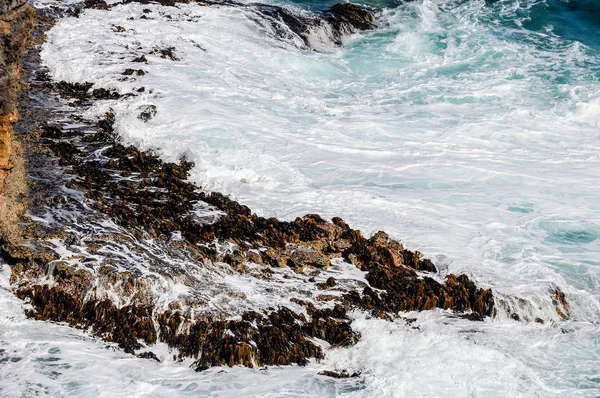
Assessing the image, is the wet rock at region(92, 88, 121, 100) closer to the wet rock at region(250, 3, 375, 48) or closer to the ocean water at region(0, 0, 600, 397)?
A: the ocean water at region(0, 0, 600, 397)

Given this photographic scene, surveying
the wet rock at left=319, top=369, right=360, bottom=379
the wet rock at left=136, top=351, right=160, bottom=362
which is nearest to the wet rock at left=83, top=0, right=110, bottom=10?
the wet rock at left=136, top=351, right=160, bottom=362

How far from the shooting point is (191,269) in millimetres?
7652

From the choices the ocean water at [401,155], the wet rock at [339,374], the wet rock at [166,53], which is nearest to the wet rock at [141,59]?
the ocean water at [401,155]

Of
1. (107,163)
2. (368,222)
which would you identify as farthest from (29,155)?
(368,222)

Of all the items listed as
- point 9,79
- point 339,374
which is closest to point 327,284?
point 339,374

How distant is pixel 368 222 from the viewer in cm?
935

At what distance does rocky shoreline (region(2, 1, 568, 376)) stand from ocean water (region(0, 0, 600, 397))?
0.27 meters

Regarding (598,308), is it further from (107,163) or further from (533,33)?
(533,33)

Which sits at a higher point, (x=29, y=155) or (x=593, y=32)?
(x=593, y=32)

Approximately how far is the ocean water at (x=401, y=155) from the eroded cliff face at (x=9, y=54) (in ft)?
6.70

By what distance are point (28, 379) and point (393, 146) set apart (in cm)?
857

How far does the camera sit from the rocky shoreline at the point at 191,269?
6.78 meters

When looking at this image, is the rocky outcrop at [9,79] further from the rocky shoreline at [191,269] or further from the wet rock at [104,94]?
the wet rock at [104,94]

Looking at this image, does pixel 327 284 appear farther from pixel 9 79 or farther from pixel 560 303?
pixel 9 79
